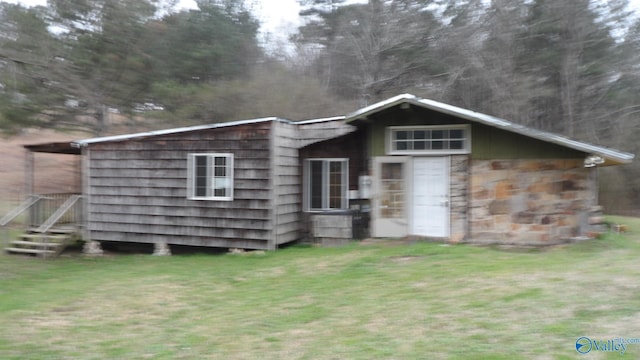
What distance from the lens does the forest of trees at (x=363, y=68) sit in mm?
21391

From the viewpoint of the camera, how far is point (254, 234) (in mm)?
12039

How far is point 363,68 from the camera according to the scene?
920 inches

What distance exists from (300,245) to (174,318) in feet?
20.0

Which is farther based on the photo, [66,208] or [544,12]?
[544,12]

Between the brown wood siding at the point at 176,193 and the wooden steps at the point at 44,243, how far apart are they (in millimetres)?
668

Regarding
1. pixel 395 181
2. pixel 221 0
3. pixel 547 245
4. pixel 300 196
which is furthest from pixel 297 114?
pixel 547 245

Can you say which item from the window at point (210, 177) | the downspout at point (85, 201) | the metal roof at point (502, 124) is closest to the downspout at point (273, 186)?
the window at point (210, 177)

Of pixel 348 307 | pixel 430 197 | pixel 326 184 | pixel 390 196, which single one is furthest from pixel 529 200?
pixel 348 307

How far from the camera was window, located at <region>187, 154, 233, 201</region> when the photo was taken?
1234 cm

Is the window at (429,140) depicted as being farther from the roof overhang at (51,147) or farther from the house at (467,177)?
the roof overhang at (51,147)

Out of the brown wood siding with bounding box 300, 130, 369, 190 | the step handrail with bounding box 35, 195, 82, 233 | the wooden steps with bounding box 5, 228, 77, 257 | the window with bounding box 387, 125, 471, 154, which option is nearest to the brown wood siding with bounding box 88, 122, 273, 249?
the step handrail with bounding box 35, 195, 82, 233

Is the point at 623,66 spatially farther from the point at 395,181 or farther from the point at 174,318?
the point at 174,318

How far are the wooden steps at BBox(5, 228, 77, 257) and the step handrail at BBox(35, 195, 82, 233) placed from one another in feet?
0.51

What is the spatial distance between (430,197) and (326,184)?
2.69 metres
